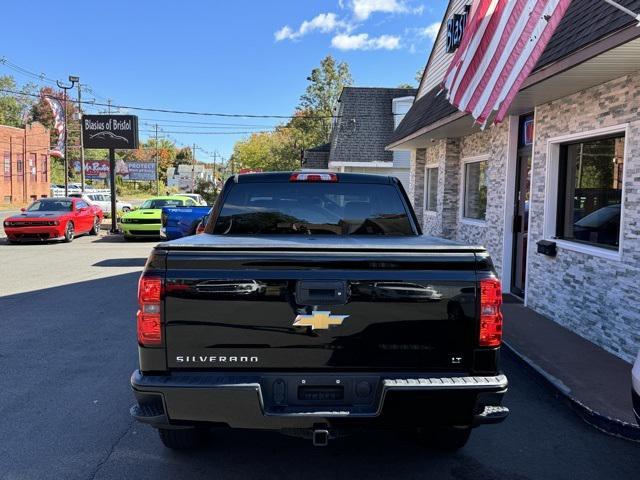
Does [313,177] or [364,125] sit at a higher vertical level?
[364,125]

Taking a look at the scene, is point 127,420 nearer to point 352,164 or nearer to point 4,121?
point 352,164

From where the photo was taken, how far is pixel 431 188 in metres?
16.3

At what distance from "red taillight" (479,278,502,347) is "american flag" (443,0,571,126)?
10.3ft

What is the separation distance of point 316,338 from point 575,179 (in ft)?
19.4

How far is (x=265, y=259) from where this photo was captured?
289cm

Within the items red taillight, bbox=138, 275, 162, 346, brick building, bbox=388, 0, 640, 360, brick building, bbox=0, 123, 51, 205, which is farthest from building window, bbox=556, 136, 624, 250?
brick building, bbox=0, 123, 51, 205

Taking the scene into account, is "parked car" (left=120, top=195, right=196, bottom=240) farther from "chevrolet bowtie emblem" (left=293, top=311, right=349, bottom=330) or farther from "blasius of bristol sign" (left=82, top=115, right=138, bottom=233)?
"chevrolet bowtie emblem" (left=293, top=311, right=349, bottom=330)

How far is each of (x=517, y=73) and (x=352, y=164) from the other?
19.9 m

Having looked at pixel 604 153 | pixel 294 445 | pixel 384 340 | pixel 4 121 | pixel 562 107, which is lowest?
pixel 294 445

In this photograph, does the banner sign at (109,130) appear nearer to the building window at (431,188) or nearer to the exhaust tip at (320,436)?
the building window at (431,188)

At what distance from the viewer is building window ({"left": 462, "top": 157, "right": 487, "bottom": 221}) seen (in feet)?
37.8

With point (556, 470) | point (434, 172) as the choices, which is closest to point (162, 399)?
point (556, 470)

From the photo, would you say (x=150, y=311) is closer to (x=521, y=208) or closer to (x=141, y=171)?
(x=521, y=208)

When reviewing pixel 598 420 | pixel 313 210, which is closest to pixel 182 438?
pixel 313 210
